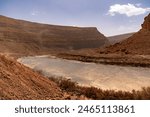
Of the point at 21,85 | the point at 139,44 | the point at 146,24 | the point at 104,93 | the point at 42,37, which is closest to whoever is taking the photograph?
the point at 21,85

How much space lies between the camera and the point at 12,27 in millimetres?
68250

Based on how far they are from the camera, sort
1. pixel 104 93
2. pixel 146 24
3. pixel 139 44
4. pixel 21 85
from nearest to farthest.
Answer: pixel 21 85 < pixel 104 93 < pixel 139 44 < pixel 146 24

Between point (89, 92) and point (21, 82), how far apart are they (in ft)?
9.15

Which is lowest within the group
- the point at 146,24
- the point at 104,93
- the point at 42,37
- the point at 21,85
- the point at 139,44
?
the point at 104,93

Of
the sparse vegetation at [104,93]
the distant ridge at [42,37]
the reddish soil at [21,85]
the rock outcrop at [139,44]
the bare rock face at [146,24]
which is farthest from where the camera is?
the distant ridge at [42,37]

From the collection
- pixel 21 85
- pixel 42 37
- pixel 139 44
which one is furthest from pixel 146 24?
pixel 42 37

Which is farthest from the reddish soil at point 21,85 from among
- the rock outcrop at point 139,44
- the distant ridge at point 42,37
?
the distant ridge at point 42,37

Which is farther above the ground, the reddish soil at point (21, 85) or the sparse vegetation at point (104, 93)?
the reddish soil at point (21, 85)

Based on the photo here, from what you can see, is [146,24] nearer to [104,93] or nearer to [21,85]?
[104,93]

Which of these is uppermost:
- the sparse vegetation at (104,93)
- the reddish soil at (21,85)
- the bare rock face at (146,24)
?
the bare rock face at (146,24)

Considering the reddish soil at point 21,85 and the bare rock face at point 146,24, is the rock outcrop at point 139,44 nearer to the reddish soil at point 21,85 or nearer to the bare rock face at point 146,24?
the bare rock face at point 146,24

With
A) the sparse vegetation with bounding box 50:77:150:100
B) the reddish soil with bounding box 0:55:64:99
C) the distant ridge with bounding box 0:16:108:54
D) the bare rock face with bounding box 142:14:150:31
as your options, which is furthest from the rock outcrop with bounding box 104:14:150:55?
the distant ridge with bounding box 0:16:108:54

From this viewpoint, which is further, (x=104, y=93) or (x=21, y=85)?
(x=104, y=93)

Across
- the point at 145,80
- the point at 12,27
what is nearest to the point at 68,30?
the point at 12,27
